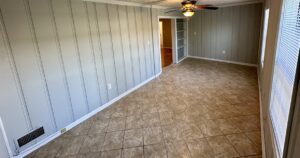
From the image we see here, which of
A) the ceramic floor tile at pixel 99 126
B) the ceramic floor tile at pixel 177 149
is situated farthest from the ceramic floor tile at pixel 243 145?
the ceramic floor tile at pixel 99 126

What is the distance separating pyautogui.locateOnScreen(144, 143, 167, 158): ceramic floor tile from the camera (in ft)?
7.57

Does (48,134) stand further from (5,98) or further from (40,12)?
(40,12)

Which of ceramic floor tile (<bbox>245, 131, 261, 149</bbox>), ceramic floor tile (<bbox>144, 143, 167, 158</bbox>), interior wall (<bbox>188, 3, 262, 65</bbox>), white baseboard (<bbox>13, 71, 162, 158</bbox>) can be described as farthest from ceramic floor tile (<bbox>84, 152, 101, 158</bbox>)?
interior wall (<bbox>188, 3, 262, 65</bbox>)

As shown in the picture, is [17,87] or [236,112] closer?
[17,87]

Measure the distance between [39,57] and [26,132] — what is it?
42.7 inches

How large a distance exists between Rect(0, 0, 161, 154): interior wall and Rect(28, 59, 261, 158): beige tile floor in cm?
43

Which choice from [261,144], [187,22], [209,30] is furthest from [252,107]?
[187,22]

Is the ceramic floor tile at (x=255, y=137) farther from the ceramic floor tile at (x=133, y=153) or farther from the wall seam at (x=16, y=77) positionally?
the wall seam at (x=16, y=77)

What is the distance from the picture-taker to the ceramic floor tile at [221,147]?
225 centimetres

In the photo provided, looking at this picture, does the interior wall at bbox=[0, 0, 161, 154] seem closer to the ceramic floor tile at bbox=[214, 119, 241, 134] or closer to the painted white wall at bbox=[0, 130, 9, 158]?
the painted white wall at bbox=[0, 130, 9, 158]

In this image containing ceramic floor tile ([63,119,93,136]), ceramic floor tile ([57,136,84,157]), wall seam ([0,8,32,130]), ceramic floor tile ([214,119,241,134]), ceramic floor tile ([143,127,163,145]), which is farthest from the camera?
ceramic floor tile ([63,119,93,136])

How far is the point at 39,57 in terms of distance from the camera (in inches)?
98.7

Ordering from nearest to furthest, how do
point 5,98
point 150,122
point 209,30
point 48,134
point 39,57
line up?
→ point 5,98, point 39,57, point 48,134, point 150,122, point 209,30

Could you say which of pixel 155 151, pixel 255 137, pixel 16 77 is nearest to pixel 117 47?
pixel 16 77
